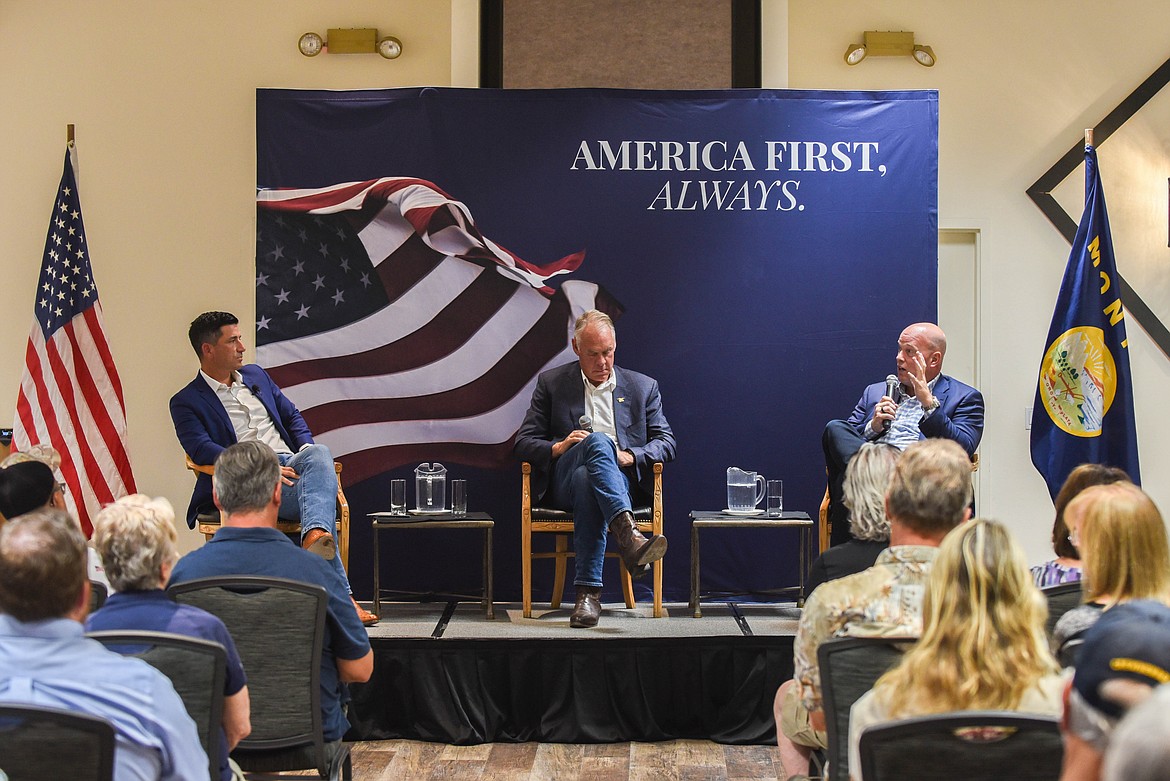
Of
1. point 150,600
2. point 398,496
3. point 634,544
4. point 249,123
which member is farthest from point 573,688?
point 249,123

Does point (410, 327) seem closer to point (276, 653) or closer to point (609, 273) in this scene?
point (609, 273)

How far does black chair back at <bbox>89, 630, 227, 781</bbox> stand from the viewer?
6.72 feet

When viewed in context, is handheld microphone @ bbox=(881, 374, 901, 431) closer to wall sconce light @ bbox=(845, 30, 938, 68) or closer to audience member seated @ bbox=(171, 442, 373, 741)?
wall sconce light @ bbox=(845, 30, 938, 68)

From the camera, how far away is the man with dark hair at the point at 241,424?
4.48 m

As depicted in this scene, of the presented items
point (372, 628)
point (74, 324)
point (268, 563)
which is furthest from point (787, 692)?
point (74, 324)

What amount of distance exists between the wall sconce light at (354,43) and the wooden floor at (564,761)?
3.43 metres

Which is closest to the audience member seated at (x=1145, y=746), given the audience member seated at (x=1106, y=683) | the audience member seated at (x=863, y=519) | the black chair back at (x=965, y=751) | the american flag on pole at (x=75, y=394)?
the audience member seated at (x=1106, y=683)

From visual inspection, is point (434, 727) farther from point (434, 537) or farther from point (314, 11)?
point (314, 11)

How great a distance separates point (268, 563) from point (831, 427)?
288cm

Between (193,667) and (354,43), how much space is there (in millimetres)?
4474

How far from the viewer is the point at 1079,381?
16.7ft

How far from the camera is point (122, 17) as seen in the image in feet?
19.6

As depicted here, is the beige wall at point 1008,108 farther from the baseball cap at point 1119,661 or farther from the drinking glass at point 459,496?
the baseball cap at point 1119,661

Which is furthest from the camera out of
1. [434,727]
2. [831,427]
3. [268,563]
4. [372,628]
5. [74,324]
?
[74,324]
